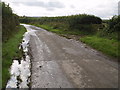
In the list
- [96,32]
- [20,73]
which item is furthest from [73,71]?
[96,32]

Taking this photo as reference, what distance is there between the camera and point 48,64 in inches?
279

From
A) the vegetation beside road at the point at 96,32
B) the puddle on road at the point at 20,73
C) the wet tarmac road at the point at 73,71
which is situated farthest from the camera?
the vegetation beside road at the point at 96,32

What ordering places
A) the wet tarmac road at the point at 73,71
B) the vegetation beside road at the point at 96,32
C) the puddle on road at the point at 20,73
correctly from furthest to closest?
the vegetation beside road at the point at 96,32, the puddle on road at the point at 20,73, the wet tarmac road at the point at 73,71

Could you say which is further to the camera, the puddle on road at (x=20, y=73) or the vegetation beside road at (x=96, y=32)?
the vegetation beside road at (x=96, y=32)

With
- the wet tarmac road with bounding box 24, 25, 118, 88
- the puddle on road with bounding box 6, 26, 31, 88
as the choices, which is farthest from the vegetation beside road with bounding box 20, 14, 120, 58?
the puddle on road with bounding box 6, 26, 31, 88

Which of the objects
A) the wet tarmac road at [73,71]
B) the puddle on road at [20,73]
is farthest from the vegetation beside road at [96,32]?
the puddle on road at [20,73]

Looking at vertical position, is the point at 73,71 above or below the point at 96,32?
below

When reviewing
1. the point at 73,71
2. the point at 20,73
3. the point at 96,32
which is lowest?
the point at 20,73

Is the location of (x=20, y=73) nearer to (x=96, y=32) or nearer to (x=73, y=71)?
(x=73, y=71)

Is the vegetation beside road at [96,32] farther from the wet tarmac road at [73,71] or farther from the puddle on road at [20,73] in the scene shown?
the puddle on road at [20,73]

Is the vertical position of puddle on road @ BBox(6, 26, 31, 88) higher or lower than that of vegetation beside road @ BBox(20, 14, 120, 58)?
lower

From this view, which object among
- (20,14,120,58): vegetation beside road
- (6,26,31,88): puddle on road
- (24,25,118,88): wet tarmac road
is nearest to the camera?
(24,25,118,88): wet tarmac road

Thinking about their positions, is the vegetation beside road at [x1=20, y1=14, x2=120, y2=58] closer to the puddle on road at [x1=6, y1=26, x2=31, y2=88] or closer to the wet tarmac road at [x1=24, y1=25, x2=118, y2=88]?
the wet tarmac road at [x1=24, y1=25, x2=118, y2=88]

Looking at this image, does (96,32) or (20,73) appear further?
(96,32)
